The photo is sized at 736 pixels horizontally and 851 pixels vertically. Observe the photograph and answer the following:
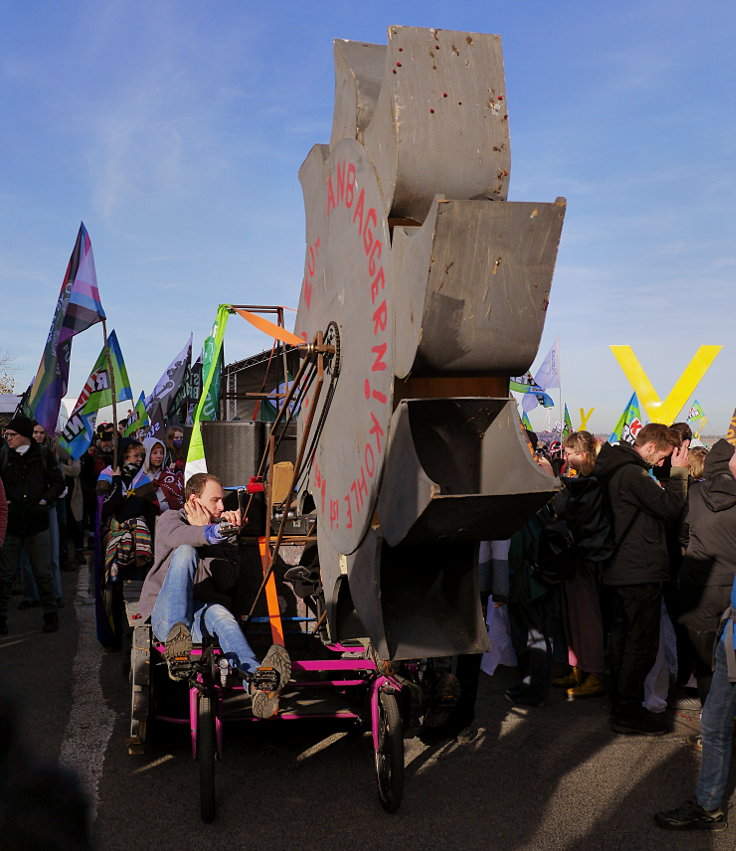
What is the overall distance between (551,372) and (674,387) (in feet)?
27.5

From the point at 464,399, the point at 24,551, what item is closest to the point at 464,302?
the point at 464,399

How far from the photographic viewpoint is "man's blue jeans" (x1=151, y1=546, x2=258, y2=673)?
418 cm

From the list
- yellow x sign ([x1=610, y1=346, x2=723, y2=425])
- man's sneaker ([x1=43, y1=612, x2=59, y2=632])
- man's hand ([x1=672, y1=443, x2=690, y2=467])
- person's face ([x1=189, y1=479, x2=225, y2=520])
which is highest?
yellow x sign ([x1=610, y1=346, x2=723, y2=425])

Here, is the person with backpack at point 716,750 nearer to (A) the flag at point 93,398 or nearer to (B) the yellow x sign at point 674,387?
(B) the yellow x sign at point 674,387

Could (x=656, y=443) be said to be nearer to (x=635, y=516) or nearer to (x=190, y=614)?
(x=635, y=516)

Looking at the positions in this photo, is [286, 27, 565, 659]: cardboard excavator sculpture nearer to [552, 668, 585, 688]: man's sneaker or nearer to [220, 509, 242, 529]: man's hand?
[220, 509, 242, 529]: man's hand

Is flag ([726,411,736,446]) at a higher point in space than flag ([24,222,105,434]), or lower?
lower

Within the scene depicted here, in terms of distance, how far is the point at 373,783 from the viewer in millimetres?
4398

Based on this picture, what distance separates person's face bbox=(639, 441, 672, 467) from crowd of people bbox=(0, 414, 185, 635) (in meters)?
3.60

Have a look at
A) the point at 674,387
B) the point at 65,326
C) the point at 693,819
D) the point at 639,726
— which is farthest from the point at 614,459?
the point at 65,326

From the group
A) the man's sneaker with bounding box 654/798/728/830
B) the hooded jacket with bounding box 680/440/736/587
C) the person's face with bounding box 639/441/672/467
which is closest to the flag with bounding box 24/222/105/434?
the person's face with bounding box 639/441/672/467

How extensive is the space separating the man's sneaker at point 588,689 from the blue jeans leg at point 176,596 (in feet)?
9.88

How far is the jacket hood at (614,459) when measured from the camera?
17.4ft

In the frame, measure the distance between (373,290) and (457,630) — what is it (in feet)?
4.39
